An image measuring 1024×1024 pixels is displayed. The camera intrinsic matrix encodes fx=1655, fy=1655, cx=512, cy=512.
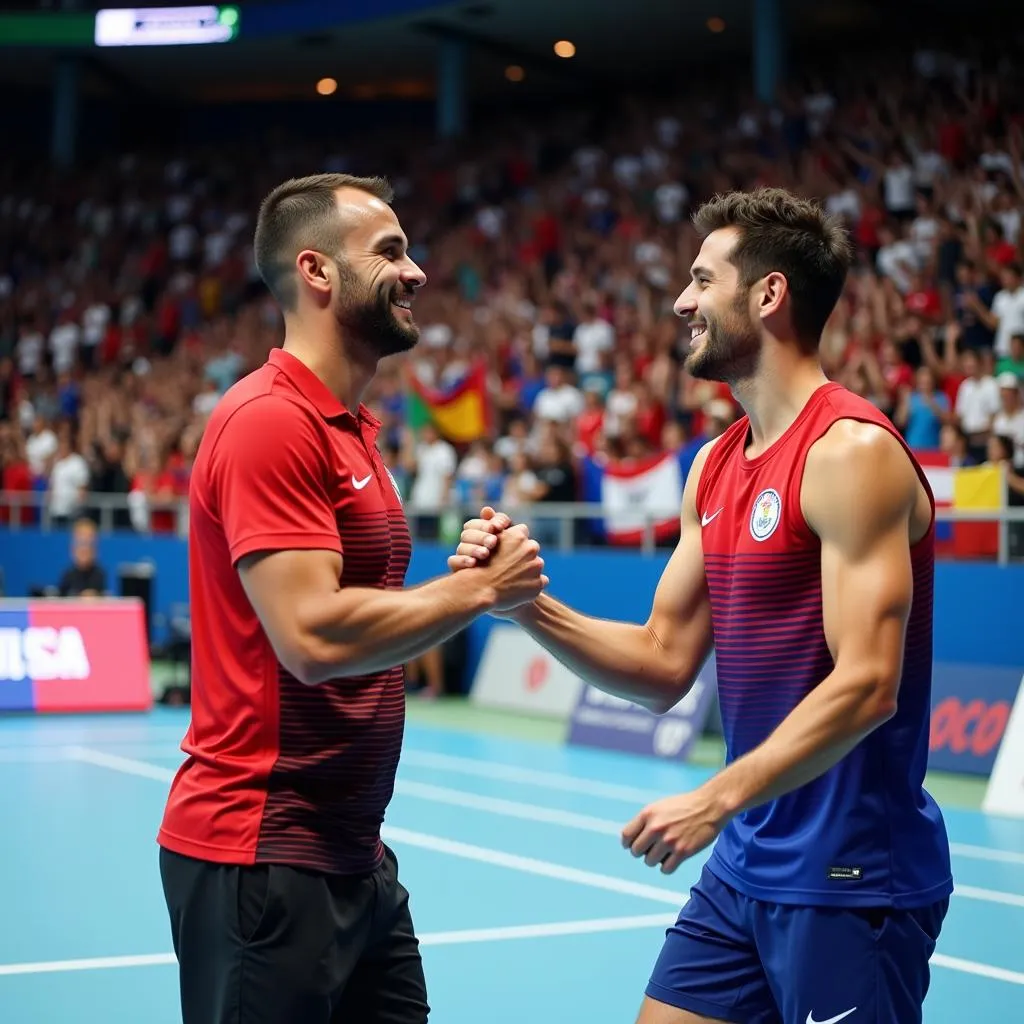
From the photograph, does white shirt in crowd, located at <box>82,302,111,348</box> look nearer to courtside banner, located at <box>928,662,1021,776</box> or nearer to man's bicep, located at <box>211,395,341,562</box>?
courtside banner, located at <box>928,662,1021,776</box>

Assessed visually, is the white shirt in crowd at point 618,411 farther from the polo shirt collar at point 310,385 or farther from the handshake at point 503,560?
the polo shirt collar at point 310,385

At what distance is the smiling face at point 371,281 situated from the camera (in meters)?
3.91

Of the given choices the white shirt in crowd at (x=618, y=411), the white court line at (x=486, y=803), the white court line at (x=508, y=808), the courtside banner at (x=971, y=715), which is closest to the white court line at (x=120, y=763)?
the white court line at (x=486, y=803)

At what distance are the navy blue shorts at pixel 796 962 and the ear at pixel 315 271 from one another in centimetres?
172

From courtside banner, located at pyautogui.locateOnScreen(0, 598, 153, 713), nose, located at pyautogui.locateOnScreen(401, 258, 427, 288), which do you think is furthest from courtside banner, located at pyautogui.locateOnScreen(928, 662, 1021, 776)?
nose, located at pyautogui.locateOnScreen(401, 258, 427, 288)

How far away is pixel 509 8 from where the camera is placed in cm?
2922

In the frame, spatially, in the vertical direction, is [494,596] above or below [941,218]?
below

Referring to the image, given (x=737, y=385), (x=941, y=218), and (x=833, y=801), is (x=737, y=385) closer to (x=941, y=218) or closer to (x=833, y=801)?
(x=833, y=801)

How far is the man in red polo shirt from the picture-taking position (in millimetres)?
3457

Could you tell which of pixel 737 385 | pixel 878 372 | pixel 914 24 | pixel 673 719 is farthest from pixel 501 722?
pixel 914 24

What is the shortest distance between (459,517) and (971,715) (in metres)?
6.91

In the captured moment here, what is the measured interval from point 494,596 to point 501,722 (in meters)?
12.3

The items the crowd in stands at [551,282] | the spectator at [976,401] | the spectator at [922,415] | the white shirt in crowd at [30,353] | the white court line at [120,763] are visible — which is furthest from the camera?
the white shirt in crowd at [30,353]

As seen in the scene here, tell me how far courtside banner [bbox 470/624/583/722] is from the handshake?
11.9 meters
